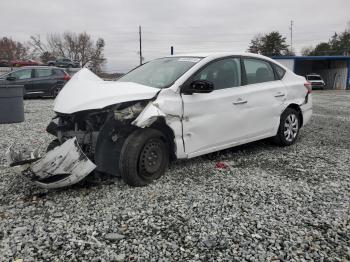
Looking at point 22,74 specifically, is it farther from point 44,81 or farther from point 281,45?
point 281,45

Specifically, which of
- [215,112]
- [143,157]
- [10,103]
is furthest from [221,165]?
[10,103]

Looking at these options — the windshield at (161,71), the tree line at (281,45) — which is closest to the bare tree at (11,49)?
the tree line at (281,45)

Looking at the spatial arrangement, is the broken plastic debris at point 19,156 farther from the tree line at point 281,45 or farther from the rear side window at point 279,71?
the tree line at point 281,45

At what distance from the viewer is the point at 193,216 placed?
345 centimetres

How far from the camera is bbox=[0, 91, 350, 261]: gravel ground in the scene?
284 cm

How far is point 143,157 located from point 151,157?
136mm

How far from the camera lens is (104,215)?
3.48 m

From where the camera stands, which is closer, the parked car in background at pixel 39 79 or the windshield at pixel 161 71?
the windshield at pixel 161 71

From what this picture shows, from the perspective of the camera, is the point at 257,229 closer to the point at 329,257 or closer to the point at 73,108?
the point at 329,257

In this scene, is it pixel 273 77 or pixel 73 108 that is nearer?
pixel 73 108

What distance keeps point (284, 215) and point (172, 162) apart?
2.11 metres

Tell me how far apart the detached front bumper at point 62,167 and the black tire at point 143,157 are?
442 millimetres

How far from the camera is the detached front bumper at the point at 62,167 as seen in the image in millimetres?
3706

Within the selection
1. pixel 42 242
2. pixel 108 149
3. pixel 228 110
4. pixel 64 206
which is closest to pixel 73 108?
pixel 108 149
